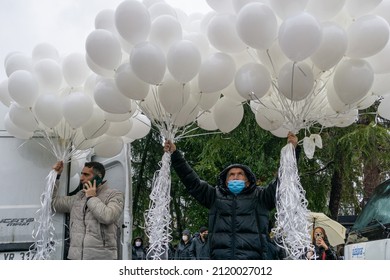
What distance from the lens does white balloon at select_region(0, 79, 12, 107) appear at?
5445 mm

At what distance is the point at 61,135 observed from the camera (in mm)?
5379

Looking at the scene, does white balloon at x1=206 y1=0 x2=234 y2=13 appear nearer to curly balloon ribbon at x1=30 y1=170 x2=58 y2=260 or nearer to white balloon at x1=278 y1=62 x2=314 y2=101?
white balloon at x1=278 y1=62 x2=314 y2=101

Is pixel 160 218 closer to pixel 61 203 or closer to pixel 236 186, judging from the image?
pixel 236 186

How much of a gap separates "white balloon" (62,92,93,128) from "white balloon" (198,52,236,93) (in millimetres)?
1205

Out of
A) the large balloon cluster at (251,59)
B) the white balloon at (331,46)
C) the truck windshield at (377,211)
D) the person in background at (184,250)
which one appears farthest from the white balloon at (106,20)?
the person in background at (184,250)

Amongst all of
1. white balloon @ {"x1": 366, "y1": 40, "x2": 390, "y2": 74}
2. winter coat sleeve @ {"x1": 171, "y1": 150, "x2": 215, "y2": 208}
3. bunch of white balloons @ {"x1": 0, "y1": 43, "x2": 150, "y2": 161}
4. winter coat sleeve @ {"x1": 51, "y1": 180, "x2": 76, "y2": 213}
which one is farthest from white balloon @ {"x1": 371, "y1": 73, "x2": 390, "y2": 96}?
winter coat sleeve @ {"x1": 51, "y1": 180, "x2": 76, "y2": 213}

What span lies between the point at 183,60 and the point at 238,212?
1.36 metres

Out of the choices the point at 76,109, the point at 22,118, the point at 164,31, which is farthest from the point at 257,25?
the point at 22,118

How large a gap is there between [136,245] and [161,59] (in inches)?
239

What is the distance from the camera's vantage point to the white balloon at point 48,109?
16.7 feet

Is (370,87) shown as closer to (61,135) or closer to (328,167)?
(61,135)

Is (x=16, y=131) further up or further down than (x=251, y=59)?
further down

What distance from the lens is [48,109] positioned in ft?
16.7

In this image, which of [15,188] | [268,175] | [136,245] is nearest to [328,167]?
[268,175]
